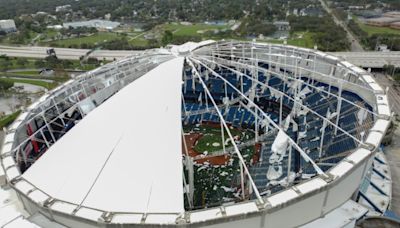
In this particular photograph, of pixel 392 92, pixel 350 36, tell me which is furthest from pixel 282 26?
pixel 392 92

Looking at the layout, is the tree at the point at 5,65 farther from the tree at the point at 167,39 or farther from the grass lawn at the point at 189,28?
the grass lawn at the point at 189,28

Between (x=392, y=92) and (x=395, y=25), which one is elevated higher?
(x=395, y=25)

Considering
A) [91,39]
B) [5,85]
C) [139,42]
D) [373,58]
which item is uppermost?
[91,39]

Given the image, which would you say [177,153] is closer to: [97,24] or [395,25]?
[395,25]

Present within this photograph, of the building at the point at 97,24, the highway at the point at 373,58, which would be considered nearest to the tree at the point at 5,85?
the building at the point at 97,24

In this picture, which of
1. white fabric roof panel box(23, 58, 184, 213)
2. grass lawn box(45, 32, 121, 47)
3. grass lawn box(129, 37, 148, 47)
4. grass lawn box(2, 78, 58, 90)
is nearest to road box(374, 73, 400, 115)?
white fabric roof panel box(23, 58, 184, 213)

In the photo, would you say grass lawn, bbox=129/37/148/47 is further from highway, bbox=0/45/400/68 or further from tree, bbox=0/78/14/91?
tree, bbox=0/78/14/91
